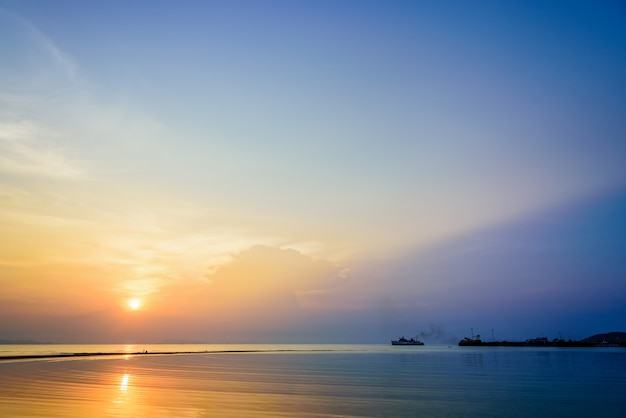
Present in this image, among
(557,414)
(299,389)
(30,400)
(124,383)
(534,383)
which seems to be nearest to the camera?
(557,414)

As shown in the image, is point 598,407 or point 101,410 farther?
point 598,407

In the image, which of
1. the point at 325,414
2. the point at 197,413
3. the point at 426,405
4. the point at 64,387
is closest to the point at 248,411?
the point at 197,413

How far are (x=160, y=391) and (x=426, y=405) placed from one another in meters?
25.1

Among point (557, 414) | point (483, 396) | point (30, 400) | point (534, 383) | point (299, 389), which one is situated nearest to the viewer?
point (557, 414)

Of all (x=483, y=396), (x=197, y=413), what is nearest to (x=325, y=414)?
(x=197, y=413)

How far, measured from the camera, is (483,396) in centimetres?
4138

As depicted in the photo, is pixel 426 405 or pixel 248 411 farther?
pixel 426 405

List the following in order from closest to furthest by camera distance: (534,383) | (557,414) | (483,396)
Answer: (557,414), (483,396), (534,383)

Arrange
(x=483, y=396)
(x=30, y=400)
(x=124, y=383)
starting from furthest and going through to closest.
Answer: (x=124, y=383) < (x=483, y=396) < (x=30, y=400)

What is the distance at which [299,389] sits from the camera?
46281mm

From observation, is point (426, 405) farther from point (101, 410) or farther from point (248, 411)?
point (101, 410)

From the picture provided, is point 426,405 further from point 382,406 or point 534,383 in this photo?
point 534,383

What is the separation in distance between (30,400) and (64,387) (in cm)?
1294

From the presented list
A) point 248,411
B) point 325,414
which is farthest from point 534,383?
point 248,411
